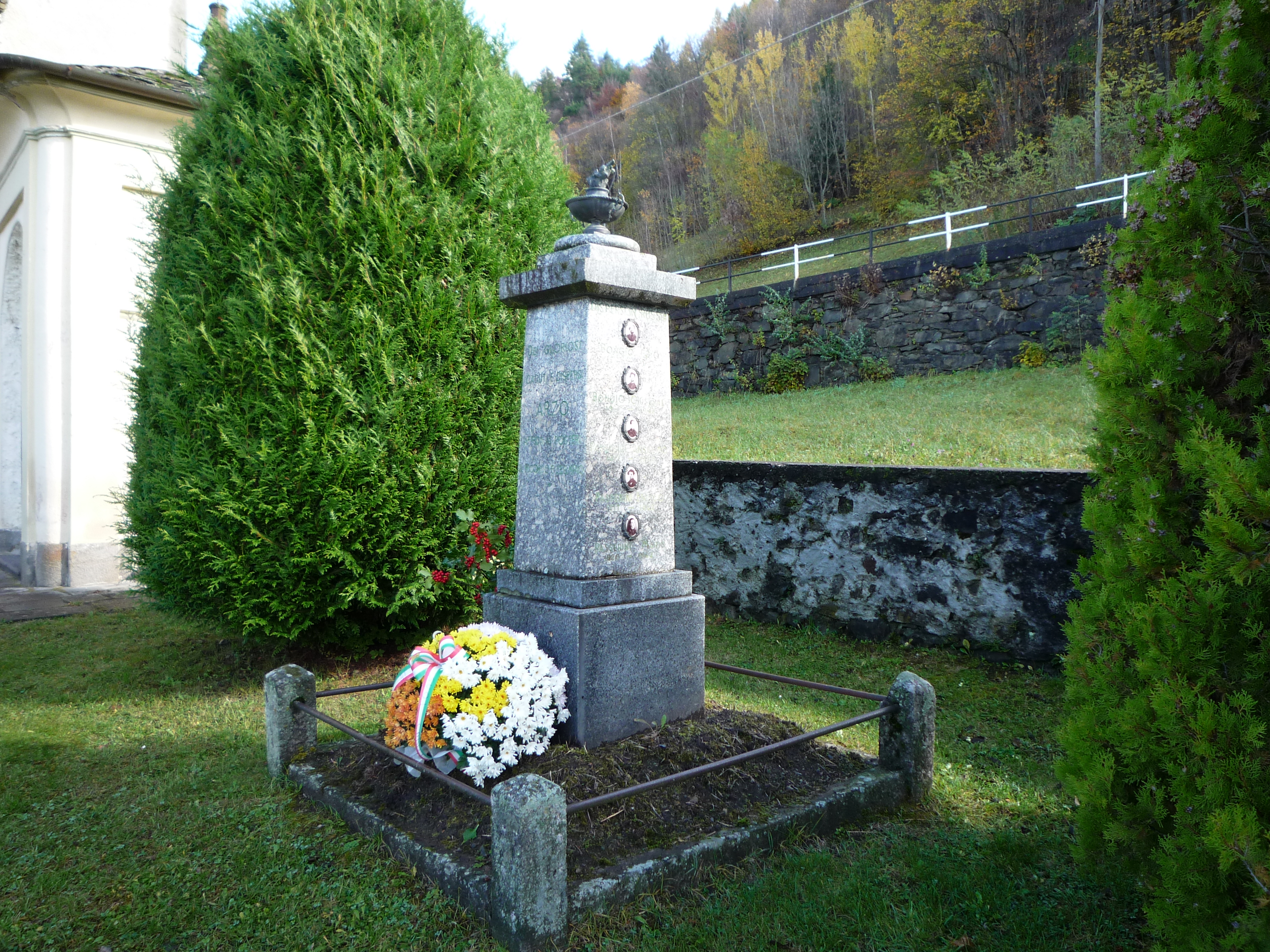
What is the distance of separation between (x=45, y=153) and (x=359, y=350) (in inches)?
289

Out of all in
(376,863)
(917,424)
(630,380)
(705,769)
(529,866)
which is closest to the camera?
(529,866)

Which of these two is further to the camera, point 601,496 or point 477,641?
point 601,496

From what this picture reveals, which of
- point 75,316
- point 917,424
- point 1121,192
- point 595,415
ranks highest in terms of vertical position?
point 1121,192

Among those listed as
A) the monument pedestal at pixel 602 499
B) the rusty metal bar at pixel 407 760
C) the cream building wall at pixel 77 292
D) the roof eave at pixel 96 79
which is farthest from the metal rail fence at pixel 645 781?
the roof eave at pixel 96 79

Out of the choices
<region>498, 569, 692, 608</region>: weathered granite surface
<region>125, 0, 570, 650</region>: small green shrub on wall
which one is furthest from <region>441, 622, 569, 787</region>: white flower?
<region>125, 0, 570, 650</region>: small green shrub on wall

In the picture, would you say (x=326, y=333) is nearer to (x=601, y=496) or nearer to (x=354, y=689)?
(x=354, y=689)

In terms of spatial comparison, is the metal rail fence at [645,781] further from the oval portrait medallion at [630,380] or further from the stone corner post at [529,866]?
the oval portrait medallion at [630,380]

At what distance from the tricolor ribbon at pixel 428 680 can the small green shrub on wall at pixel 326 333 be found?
1.60 metres

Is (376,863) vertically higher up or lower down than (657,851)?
lower down

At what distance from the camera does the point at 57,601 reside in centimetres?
875

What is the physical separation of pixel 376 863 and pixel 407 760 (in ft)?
1.28

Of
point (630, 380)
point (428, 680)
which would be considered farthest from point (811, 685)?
point (428, 680)

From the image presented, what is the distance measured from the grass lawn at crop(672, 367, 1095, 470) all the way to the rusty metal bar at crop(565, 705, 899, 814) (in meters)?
3.57

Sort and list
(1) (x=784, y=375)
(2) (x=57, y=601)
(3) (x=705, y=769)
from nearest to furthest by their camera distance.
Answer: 1. (3) (x=705, y=769)
2. (2) (x=57, y=601)
3. (1) (x=784, y=375)
